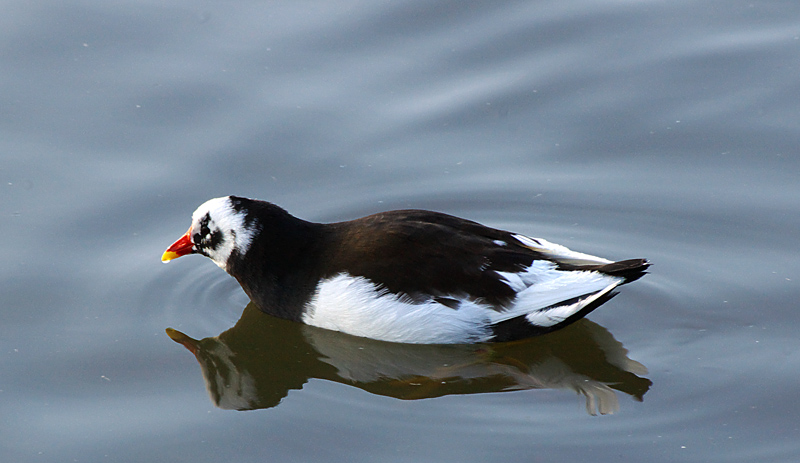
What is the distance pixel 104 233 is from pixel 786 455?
18.8 feet

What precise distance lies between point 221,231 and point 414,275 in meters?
1.61

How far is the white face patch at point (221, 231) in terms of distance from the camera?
816 centimetres

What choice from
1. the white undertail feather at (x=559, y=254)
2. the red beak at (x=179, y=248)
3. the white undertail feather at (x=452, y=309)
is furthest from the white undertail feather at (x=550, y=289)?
the red beak at (x=179, y=248)

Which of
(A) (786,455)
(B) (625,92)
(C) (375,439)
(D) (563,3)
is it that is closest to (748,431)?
(A) (786,455)

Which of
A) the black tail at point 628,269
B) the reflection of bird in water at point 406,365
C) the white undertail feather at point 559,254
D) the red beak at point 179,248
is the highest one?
the red beak at point 179,248

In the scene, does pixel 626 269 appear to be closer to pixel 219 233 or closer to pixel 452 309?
pixel 452 309

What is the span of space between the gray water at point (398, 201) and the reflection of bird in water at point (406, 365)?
0.02 m

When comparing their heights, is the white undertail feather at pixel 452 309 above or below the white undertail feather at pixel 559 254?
below

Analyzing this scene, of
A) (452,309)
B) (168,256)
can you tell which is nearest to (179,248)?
(168,256)

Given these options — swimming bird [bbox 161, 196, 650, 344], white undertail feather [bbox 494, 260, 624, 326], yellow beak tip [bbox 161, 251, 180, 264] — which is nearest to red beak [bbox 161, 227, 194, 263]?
yellow beak tip [bbox 161, 251, 180, 264]

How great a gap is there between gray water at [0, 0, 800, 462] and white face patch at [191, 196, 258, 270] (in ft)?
1.69

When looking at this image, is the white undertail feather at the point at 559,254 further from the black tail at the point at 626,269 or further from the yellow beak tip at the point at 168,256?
the yellow beak tip at the point at 168,256

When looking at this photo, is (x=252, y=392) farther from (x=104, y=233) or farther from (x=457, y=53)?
(x=457, y=53)

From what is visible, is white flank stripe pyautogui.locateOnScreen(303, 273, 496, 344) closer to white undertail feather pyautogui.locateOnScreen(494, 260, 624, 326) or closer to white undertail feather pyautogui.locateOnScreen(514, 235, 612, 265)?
white undertail feather pyautogui.locateOnScreen(494, 260, 624, 326)
